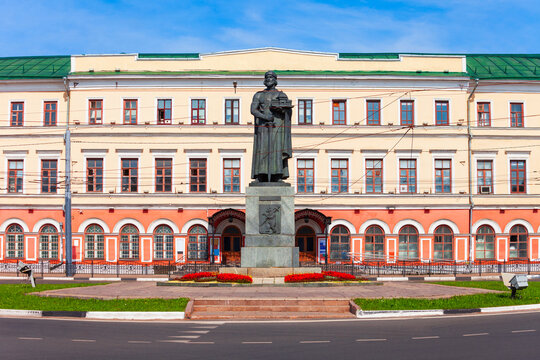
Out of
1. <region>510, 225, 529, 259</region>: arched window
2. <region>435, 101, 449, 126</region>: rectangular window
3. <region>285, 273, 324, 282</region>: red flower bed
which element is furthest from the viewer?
<region>435, 101, 449, 126</region>: rectangular window

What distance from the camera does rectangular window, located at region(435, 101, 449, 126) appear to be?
47.3m

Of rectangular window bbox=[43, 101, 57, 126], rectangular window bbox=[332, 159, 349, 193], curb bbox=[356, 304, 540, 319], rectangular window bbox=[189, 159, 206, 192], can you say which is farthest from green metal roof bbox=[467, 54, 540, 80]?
curb bbox=[356, 304, 540, 319]

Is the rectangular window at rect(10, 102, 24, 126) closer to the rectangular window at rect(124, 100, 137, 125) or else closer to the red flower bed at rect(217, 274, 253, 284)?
the rectangular window at rect(124, 100, 137, 125)

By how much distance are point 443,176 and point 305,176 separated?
32.3 feet

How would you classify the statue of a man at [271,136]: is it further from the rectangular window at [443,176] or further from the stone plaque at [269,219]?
the rectangular window at [443,176]

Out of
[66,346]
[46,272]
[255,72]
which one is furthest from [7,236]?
[66,346]

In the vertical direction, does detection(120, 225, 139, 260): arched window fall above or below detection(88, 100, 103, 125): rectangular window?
below

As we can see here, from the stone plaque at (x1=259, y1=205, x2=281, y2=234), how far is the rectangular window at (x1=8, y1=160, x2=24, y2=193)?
2820 centimetres

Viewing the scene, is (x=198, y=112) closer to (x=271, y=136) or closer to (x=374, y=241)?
(x=374, y=241)

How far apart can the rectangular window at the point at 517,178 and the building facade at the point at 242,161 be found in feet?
0.48

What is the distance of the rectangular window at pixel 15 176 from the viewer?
47438mm

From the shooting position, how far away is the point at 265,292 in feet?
69.4

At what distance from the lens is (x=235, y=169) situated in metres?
46.8

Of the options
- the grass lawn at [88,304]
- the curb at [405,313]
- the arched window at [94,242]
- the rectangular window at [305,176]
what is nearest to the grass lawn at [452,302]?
the curb at [405,313]
